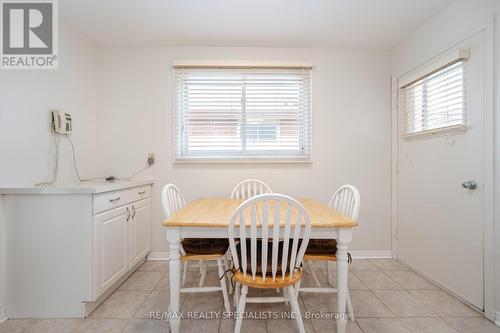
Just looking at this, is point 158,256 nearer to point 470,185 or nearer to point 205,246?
point 205,246

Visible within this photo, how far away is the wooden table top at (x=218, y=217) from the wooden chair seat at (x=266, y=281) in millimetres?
307

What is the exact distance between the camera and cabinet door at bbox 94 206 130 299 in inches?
66.9

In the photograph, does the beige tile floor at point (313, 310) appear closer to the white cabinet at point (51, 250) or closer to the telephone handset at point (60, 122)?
the white cabinet at point (51, 250)

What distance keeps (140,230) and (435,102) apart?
9.99 ft

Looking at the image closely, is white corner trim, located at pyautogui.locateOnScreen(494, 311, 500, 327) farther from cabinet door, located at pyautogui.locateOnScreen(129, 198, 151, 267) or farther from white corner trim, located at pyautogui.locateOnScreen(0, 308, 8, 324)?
white corner trim, located at pyautogui.locateOnScreen(0, 308, 8, 324)

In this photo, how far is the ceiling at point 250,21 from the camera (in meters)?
2.01

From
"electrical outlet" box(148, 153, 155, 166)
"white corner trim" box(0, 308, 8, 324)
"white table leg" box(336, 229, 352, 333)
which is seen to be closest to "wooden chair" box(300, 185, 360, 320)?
"white table leg" box(336, 229, 352, 333)

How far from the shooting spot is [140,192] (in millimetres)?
2400

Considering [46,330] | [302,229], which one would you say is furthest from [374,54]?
[46,330]

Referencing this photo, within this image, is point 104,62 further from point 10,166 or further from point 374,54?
point 374,54

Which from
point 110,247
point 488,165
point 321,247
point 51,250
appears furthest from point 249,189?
point 488,165

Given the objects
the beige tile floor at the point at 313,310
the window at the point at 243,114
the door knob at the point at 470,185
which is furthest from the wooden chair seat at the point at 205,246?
the door knob at the point at 470,185

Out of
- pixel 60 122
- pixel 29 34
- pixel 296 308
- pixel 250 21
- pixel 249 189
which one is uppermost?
pixel 250 21

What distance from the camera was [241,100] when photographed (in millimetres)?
2682
